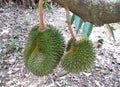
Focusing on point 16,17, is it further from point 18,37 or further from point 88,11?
point 88,11

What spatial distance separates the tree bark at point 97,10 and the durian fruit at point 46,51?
1.00 ft

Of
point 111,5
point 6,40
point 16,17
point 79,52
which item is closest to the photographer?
point 111,5

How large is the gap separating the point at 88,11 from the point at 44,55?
1.23ft

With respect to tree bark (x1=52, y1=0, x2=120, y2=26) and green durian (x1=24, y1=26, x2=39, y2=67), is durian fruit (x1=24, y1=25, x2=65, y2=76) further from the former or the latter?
tree bark (x1=52, y1=0, x2=120, y2=26)

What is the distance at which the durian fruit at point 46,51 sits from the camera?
2.32ft

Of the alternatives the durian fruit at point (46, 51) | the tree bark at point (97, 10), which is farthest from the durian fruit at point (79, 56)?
the tree bark at point (97, 10)

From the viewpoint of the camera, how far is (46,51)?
713 mm

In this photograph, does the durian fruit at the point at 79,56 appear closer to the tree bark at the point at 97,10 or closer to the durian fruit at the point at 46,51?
the durian fruit at the point at 46,51

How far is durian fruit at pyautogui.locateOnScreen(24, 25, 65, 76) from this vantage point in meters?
0.71

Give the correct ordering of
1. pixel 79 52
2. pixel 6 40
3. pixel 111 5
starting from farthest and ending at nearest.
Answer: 1. pixel 6 40
2. pixel 79 52
3. pixel 111 5

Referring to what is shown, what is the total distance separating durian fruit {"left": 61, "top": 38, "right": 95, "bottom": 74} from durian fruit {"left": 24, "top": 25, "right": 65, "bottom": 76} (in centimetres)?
2

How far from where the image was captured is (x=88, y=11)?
1.26 feet

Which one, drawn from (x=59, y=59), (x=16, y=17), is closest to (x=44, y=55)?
(x=59, y=59)

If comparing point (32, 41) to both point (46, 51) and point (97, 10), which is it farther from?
point (97, 10)
